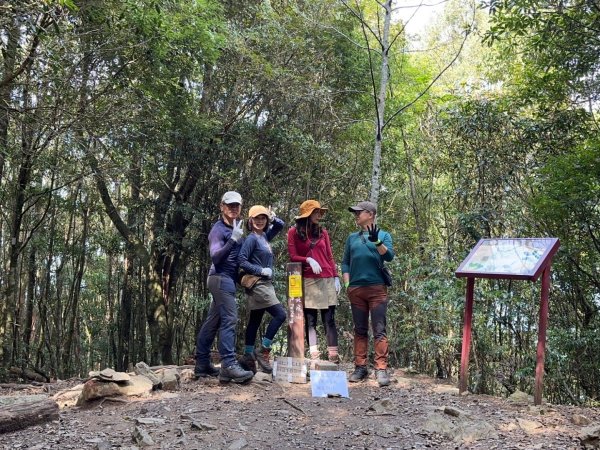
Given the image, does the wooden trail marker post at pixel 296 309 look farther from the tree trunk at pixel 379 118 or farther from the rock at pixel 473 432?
the rock at pixel 473 432

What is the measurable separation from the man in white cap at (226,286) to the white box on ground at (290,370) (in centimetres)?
41

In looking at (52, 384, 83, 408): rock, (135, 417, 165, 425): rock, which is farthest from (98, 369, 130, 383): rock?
(135, 417, 165, 425): rock

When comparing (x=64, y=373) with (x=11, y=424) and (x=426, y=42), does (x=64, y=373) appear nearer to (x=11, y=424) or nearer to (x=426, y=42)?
(x=11, y=424)

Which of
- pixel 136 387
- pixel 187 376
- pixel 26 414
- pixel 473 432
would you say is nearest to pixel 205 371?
pixel 187 376

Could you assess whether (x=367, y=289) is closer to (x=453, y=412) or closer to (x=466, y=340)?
(x=466, y=340)

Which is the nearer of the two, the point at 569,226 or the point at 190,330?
the point at 569,226

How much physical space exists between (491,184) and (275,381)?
502 cm

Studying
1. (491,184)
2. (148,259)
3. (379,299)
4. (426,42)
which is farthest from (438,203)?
(426,42)

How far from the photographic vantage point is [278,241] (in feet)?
31.0

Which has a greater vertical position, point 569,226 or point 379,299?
point 569,226

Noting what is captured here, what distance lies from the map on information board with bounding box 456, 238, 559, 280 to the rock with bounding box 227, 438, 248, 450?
2542mm

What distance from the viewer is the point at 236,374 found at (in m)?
4.93

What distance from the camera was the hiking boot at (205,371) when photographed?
5391 mm

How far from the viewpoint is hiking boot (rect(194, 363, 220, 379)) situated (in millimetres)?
5391
